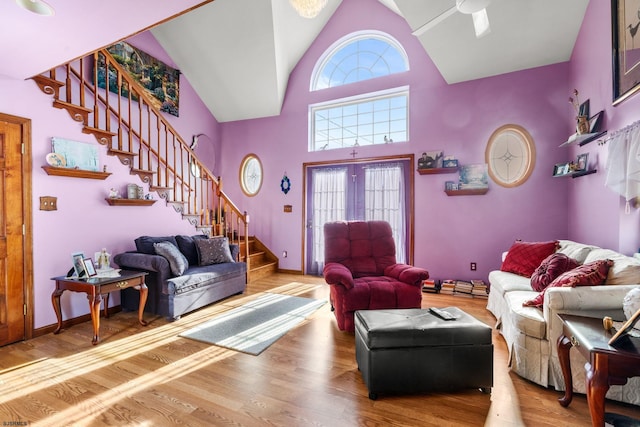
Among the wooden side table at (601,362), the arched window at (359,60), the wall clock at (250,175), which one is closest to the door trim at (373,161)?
the wall clock at (250,175)

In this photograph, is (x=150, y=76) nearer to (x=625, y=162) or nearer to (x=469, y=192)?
(x=469, y=192)

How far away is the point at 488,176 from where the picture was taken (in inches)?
169

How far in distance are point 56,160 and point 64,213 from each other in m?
0.55

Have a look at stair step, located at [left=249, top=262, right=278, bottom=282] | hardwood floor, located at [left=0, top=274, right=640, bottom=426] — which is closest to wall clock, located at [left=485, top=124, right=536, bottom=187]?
hardwood floor, located at [left=0, top=274, right=640, bottom=426]

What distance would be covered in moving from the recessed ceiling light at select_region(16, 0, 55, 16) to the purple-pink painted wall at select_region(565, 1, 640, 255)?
4.26 meters

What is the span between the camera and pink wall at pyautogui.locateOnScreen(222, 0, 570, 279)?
13.2ft

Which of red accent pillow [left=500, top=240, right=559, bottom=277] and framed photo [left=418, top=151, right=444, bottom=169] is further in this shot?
framed photo [left=418, top=151, right=444, bottom=169]

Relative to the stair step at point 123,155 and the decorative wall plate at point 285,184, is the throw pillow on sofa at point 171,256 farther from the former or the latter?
the decorative wall plate at point 285,184

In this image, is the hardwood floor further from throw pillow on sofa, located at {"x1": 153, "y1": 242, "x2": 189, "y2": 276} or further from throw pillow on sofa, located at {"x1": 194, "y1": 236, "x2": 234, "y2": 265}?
throw pillow on sofa, located at {"x1": 194, "y1": 236, "x2": 234, "y2": 265}

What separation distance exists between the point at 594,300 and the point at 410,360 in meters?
1.26

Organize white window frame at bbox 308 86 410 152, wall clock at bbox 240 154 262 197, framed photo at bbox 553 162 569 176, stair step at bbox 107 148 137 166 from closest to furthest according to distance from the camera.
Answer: stair step at bbox 107 148 137 166
framed photo at bbox 553 162 569 176
white window frame at bbox 308 86 410 152
wall clock at bbox 240 154 262 197

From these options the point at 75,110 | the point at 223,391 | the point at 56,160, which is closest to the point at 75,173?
the point at 56,160

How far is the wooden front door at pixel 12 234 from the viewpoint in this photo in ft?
8.42

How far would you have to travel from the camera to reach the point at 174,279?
3230 millimetres
